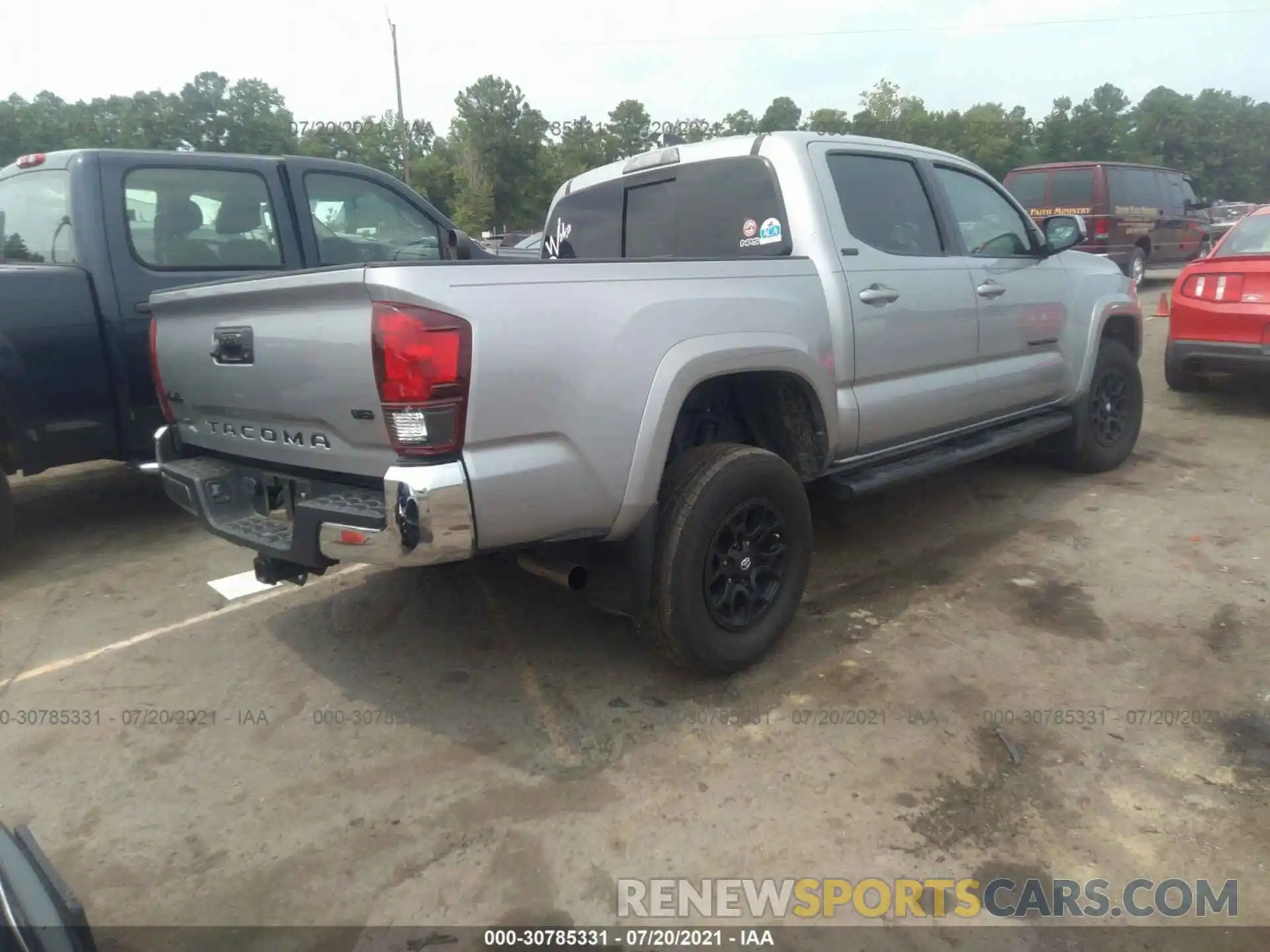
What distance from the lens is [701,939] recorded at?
7.02 ft

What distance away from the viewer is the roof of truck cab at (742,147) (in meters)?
3.72

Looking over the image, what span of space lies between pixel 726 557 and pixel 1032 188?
1312 cm

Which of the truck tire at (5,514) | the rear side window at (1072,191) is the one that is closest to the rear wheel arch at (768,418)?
the truck tire at (5,514)

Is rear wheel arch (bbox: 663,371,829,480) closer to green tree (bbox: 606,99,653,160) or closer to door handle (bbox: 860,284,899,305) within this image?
door handle (bbox: 860,284,899,305)

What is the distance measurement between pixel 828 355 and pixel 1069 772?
5.51 feet

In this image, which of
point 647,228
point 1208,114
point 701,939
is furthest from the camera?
point 1208,114

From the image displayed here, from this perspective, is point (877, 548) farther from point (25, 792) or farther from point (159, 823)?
point (25, 792)

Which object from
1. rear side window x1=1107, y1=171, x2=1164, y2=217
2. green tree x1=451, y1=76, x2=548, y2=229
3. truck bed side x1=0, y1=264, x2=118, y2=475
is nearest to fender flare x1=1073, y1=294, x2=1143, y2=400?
truck bed side x1=0, y1=264, x2=118, y2=475

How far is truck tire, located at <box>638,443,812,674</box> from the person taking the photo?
2.95 meters

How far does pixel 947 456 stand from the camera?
4.28m

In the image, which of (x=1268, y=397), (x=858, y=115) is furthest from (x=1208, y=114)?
(x=1268, y=397)

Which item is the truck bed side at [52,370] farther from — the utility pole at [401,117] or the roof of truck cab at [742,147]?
the utility pole at [401,117]

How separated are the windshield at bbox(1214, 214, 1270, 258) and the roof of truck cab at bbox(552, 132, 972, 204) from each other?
389cm

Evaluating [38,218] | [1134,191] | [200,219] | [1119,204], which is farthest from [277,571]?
[1134,191]
